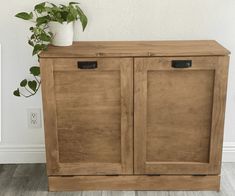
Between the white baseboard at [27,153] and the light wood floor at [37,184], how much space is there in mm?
40

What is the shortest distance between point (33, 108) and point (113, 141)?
63 centimetres

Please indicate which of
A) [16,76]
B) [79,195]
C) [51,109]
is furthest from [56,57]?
[79,195]

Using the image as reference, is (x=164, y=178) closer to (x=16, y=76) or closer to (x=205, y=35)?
(x=205, y=35)

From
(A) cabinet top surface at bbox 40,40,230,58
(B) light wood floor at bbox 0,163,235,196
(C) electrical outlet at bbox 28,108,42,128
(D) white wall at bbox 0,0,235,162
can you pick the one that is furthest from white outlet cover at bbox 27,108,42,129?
(A) cabinet top surface at bbox 40,40,230,58

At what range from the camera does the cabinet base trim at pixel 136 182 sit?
7.43 ft

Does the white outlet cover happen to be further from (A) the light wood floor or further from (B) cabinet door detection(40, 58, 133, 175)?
(B) cabinet door detection(40, 58, 133, 175)

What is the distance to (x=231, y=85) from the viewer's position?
2.49 m

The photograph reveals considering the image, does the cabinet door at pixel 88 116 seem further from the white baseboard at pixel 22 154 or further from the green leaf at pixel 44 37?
the white baseboard at pixel 22 154

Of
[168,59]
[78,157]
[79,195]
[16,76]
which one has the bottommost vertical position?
[79,195]

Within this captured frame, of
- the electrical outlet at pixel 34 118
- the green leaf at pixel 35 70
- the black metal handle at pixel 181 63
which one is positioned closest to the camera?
the black metal handle at pixel 181 63

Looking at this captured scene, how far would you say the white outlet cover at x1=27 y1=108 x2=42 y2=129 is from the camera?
2539 mm

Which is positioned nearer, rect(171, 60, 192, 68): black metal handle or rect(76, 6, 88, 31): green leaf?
rect(171, 60, 192, 68): black metal handle

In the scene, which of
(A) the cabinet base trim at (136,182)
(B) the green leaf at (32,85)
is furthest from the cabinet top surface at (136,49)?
(A) the cabinet base trim at (136,182)

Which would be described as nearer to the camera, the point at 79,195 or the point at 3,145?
the point at 79,195
